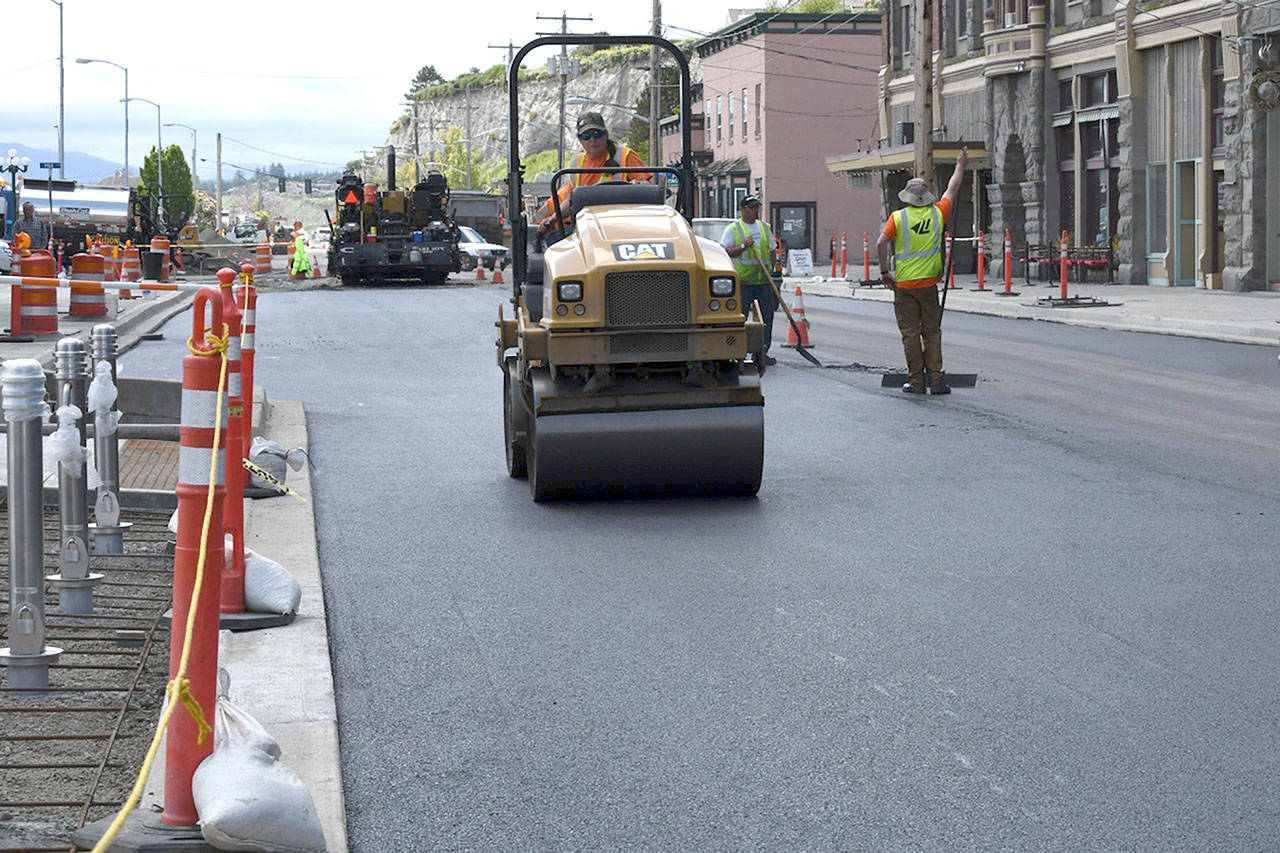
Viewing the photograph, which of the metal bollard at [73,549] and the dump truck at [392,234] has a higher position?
the dump truck at [392,234]

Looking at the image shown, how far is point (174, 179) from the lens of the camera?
388ft

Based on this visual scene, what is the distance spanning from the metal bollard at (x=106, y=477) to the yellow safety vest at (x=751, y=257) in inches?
379

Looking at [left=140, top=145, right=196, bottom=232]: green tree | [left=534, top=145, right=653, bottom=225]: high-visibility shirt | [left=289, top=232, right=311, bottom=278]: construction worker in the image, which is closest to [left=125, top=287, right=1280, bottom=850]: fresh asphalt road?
[left=534, top=145, right=653, bottom=225]: high-visibility shirt

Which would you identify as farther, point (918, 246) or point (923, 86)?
point (923, 86)

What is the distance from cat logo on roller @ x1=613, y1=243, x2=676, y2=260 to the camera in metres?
9.64

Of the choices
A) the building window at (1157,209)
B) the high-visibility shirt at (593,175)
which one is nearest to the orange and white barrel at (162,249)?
the building window at (1157,209)

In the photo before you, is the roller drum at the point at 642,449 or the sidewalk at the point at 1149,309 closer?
the roller drum at the point at 642,449

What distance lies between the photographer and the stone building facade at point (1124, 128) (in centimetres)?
3300

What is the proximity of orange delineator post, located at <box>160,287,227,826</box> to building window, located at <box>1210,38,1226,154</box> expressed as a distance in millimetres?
32989

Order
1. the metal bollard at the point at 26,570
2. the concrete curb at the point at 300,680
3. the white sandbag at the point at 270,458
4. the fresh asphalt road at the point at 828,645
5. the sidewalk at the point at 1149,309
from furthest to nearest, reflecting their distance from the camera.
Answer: the sidewalk at the point at 1149,309 → the white sandbag at the point at 270,458 → the metal bollard at the point at 26,570 → the concrete curb at the point at 300,680 → the fresh asphalt road at the point at 828,645

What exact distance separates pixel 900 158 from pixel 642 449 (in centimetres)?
3820

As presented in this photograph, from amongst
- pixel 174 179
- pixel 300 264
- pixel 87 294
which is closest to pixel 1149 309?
pixel 87 294

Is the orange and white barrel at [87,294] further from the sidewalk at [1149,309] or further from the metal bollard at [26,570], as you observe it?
the metal bollard at [26,570]

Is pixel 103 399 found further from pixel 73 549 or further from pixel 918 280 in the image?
pixel 918 280
